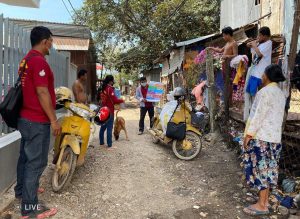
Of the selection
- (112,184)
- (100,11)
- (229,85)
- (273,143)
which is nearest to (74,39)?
(100,11)

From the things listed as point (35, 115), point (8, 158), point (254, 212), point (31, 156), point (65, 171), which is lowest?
point (254, 212)

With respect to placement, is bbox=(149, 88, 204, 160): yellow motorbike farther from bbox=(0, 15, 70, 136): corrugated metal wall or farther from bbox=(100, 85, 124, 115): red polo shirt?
bbox=(0, 15, 70, 136): corrugated metal wall

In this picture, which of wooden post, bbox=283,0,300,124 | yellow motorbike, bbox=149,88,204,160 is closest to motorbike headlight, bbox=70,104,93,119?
yellow motorbike, bbox=149,88,204,160

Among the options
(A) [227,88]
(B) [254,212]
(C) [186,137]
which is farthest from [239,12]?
(B) [254,212]

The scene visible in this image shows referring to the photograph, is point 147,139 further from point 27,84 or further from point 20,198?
point 27,84

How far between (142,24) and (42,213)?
19700mm

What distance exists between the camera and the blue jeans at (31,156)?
11.9 ft

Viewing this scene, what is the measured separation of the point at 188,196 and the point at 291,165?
1801 millimetres

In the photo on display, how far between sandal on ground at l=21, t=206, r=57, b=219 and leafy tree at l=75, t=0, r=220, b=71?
53.8 feet

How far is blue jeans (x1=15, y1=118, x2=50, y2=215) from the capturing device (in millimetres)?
3613

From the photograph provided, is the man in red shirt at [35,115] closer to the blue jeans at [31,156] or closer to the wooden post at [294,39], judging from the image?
the blue jeans at [31,156]

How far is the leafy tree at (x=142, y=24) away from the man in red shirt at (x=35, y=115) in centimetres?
1600

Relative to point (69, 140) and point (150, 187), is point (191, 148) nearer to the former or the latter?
point (150, 187)

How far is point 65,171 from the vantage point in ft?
15.0
